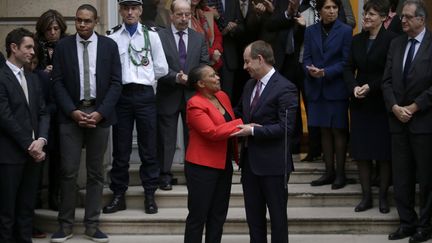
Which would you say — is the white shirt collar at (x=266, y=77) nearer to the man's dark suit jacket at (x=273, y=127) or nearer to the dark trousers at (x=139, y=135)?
the man's dark suit jacket at (x=273, y=127)

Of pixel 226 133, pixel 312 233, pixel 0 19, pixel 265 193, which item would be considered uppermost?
pixel 0 19

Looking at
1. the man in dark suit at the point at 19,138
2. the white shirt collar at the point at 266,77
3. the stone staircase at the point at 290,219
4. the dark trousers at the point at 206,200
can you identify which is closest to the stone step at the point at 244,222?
the stone staircase at the point at 290,219

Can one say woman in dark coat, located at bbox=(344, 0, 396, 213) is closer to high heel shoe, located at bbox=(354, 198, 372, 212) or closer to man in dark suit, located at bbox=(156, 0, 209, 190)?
high heel shoe, located at bbox=(354, 198, 372, 212)

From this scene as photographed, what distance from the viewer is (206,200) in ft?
25.6

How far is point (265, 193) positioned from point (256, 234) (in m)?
0.41

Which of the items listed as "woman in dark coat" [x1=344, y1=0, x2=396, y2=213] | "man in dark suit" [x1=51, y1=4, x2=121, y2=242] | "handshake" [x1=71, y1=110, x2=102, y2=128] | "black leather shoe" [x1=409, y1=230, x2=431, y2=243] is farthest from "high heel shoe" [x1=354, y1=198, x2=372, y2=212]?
"handshake" [x1=71, y1=110, x2=102, y2=128]

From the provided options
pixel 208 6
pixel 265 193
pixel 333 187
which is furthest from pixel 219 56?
pixel 265 193

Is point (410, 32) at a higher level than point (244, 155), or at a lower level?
higher

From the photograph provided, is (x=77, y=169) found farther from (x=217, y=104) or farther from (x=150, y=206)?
(x=217, y=104)

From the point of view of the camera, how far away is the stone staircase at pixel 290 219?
8742mm

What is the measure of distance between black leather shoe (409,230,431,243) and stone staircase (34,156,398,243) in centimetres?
33

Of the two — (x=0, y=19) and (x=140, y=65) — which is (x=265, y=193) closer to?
(x=140, y=65)

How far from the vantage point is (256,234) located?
25.8 ft

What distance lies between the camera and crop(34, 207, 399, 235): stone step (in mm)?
8750
